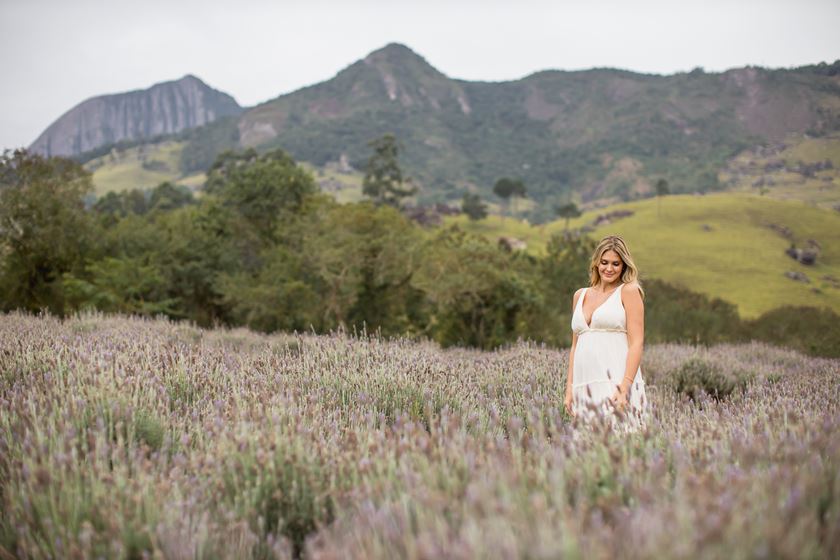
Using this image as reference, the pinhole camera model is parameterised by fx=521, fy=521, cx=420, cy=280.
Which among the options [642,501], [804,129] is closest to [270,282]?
[642,501]

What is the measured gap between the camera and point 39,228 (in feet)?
74.6

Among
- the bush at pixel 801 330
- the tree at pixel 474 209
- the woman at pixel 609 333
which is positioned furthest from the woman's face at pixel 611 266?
the tree at pixel 474 209

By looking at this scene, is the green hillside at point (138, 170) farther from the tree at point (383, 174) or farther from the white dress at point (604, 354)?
the white dress at point (604, 354)

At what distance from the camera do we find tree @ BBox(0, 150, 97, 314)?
2216 cm

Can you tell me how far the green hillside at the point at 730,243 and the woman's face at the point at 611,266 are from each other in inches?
1124

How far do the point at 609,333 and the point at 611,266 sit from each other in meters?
0.51

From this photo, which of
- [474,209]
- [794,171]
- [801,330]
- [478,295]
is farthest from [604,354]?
[474,209]

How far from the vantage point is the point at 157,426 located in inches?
101

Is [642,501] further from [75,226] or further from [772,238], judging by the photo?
[772,238]

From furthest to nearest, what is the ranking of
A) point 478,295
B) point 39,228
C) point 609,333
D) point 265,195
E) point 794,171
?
point 794,171 → point 265,195 → point 39,228 → point 478,295 → point 609,333

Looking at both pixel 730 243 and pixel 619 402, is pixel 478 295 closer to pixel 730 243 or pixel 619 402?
pixel 619 402

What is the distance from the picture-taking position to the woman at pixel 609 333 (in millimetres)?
3668

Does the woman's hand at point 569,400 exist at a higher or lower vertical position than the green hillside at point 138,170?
lower

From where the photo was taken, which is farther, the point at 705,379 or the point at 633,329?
the point at 705,379
